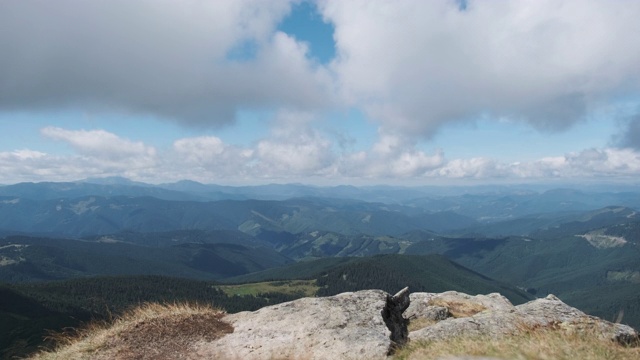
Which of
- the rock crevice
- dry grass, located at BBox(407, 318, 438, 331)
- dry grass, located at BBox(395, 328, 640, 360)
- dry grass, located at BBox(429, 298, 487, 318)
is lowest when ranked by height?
dry grass, located at BBox(429, 298, 487, 318)

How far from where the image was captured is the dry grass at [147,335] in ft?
47.9

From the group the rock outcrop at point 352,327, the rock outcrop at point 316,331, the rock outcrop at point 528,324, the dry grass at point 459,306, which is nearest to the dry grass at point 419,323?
the rock outcrop at point 352,327

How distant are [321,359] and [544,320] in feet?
30.4

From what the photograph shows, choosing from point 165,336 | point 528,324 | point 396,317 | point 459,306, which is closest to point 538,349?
point 528,324

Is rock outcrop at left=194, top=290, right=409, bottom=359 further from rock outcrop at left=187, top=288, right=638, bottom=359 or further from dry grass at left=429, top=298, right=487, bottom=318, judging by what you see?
dry grass at left=429, top=298, right=487, bottom=318

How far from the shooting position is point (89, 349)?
14766 millimetres

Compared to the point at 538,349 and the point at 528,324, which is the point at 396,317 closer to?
the point at 528,324

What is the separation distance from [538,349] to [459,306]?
686 inches

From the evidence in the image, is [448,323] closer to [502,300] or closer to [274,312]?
[274,312]

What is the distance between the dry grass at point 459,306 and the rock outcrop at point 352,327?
18.4 feet

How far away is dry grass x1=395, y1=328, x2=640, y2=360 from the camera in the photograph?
9.21 m

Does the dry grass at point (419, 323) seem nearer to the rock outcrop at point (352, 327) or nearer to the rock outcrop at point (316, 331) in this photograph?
the rock outcrop at point (352, 327)

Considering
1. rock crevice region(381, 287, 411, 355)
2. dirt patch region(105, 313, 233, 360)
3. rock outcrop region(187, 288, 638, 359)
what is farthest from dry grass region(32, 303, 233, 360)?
rock crevice region(381, 287, 411, 355)

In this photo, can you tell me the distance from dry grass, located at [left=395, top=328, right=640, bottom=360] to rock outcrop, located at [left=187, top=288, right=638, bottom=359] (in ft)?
7.57
